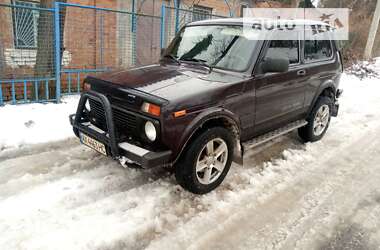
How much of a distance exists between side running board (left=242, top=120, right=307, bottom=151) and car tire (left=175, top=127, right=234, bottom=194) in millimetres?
407

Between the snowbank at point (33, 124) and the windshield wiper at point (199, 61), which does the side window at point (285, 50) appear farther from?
the snowbank at point (33, 124)

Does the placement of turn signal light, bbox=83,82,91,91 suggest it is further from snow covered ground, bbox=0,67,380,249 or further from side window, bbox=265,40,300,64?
side window, bbox=265,40,300,64

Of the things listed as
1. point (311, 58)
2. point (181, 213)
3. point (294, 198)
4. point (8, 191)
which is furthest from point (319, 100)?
point (8, 191)

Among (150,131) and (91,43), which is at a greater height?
(91,43)

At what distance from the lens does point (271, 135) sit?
4.21m

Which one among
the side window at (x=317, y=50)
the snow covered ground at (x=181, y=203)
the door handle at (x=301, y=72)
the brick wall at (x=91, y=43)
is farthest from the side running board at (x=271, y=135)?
the brick wall at (x=91, y=43)

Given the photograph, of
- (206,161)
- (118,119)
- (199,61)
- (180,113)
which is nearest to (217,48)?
(199,61)

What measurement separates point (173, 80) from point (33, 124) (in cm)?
306

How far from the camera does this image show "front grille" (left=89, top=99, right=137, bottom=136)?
3.07 m

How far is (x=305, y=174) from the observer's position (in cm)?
400

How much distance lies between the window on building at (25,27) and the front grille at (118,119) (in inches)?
134

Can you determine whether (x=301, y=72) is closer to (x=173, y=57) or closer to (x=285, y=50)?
(x=285, y=50)

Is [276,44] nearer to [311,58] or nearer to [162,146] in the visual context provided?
[311,58]

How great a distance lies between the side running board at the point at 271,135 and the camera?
385 centimetres
